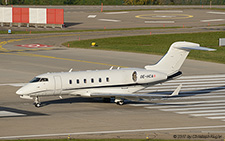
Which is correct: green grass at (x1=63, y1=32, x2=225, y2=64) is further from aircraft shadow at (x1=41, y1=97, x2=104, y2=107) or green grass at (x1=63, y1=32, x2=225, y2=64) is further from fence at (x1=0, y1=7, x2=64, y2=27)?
aircraft shadow at (x1=41, y1=97, x2=104, y2=107)

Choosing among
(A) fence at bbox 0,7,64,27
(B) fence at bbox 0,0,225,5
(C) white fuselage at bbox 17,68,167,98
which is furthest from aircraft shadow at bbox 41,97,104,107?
(B) fence at bbox 0,0,225,5

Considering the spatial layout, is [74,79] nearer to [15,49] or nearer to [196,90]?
[196,90]

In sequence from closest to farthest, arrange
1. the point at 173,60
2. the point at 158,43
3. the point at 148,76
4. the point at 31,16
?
the point at 148,76 < the point at 173,60 < the point at 158,43 < the point at 31,16

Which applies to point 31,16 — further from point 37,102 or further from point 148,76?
point 148,76

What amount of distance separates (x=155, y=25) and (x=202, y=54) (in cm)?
4003

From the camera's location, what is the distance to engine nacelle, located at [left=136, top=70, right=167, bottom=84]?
38375 millimetres

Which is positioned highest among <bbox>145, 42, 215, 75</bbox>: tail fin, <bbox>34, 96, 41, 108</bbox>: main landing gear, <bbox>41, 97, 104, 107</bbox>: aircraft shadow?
<bbox>145, 42, 215, 75</bbox>: tail fin

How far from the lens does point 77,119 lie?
33.6 metres

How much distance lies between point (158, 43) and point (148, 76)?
148 feet

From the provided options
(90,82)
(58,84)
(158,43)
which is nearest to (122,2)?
(158,43)

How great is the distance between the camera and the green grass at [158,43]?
70.4 meters

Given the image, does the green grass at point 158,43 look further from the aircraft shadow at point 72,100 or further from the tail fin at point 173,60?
the aircraft shadow at point 72,100

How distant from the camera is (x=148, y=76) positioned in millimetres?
38438

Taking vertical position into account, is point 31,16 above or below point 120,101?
below
